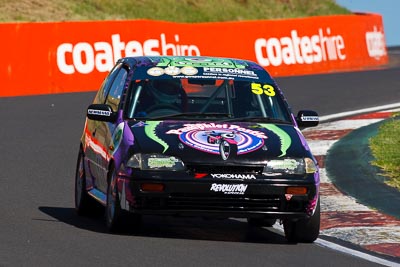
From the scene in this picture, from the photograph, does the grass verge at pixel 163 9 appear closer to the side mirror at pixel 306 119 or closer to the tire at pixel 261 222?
the side mirror at pixel 306 119

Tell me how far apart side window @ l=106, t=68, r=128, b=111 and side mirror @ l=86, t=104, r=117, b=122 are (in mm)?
293

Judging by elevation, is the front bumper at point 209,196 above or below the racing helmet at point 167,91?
below

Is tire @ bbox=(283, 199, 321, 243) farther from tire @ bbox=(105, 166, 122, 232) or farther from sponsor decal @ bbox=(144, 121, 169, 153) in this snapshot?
tire @ bbox=(105, 166, 122, 232)

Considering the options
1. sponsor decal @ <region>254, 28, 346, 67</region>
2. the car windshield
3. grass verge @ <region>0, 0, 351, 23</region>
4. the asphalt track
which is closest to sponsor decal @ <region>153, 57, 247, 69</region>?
the car windshield

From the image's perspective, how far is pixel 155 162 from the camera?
1023 cm

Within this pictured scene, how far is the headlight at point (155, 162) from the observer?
401 inches

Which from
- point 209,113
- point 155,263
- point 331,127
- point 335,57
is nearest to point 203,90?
point 209,113

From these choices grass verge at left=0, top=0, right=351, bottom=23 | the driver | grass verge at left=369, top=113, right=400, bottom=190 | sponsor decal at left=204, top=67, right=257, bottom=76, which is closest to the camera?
the driver

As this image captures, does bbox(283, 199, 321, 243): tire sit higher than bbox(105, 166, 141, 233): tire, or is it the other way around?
bbox(105, 166, 141, 233): tire

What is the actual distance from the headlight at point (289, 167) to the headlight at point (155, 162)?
2.23 feet

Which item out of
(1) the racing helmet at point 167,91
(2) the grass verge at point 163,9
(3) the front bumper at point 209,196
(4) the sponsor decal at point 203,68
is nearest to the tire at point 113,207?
(3) the front bumper at point 209,196

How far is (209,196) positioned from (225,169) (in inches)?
9.4

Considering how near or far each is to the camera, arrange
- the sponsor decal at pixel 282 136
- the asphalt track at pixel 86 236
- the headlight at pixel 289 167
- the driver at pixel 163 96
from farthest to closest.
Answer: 1. the driver at pixel 163 96
2. the sponsor decal at pixel 282 136
3. the headlight at pixel 289 167
4. the asphalt track at pixel 86 236

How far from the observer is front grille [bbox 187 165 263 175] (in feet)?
A: 33.5
